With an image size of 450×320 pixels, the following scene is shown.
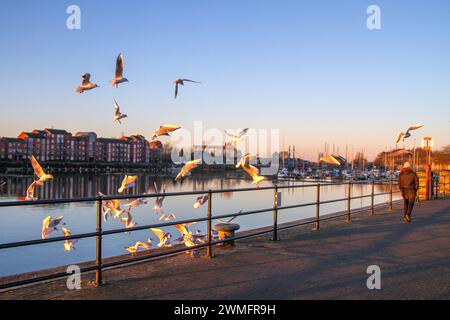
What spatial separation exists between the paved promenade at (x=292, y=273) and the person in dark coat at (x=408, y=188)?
3.25 metres

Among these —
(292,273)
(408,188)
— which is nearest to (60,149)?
(408,188)

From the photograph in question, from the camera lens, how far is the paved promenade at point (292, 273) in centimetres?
510

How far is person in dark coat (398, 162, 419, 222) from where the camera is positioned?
500 inches

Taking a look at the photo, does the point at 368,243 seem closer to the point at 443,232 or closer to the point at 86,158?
the point at 443,232

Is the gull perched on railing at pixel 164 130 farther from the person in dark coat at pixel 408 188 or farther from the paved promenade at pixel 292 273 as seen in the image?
the person in dark coat at pixel 408 188

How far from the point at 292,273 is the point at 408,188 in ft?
27.0

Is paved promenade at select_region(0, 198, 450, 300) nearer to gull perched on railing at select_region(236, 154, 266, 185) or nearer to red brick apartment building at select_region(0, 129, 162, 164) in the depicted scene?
gull perched on railing at select_region(236, 154, 266, 185)

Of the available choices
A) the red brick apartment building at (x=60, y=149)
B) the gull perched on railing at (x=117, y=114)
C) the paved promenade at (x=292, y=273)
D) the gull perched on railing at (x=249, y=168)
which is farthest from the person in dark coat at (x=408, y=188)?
the red brick apartment building at (x=60, y=149)

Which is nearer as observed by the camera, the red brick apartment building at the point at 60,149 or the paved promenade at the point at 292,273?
the paved promenade at the point at 292,273

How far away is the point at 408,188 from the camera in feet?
42.8

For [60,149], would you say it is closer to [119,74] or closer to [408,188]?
[408,188]

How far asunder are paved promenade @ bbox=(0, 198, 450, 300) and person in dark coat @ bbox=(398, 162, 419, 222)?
3252 mm

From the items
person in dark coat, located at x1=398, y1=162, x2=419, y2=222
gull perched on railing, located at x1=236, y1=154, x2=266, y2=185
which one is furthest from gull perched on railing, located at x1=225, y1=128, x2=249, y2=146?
person in dark coat, located at x1=398, y1=162, x2=419, y2=222

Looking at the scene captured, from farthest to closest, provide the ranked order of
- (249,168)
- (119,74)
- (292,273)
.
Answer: (249,168)
(119,74)
(292,273)
